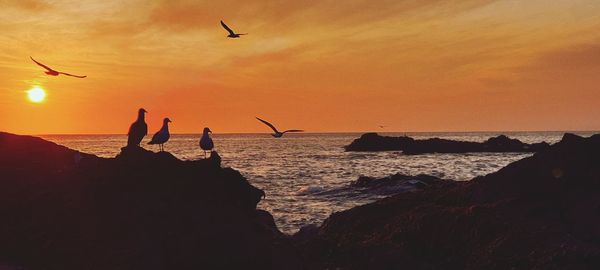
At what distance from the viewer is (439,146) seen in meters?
112

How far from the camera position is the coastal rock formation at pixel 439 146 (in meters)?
111

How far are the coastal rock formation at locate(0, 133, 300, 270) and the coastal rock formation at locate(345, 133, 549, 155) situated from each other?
9901cm

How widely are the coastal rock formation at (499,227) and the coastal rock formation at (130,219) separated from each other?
2.59 meters

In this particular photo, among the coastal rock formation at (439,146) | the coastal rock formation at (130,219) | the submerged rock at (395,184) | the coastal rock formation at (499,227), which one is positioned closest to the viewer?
the coastal rock formation at (130,219)

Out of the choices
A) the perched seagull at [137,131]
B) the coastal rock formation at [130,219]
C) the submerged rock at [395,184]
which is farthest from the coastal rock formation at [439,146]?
the coastal rock formation at [130,219]

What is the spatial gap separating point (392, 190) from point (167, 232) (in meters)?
26.5

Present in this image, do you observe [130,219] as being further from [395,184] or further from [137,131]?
[395,184]

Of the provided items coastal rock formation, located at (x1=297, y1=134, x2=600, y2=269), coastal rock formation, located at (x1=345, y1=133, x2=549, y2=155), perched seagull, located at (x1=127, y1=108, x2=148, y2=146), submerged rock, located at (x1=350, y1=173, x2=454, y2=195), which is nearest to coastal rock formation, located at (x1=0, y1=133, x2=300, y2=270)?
perched seagull, located at (x1=127, y1=108, x2=148, y2=146)

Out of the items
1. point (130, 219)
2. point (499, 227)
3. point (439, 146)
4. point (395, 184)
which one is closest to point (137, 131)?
point (130, 219)

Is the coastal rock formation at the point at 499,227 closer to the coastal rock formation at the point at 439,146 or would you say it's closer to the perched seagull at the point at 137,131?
the perched seagull at the point at 137,131

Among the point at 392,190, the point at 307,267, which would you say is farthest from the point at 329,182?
the point at 307,267

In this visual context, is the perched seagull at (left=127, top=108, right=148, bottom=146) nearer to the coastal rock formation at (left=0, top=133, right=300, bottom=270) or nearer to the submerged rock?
the coastal rock formation at (left=0, top=133, right=300, bottom=270)

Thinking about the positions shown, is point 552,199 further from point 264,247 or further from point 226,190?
point 226,190

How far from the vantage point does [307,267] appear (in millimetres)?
11453
